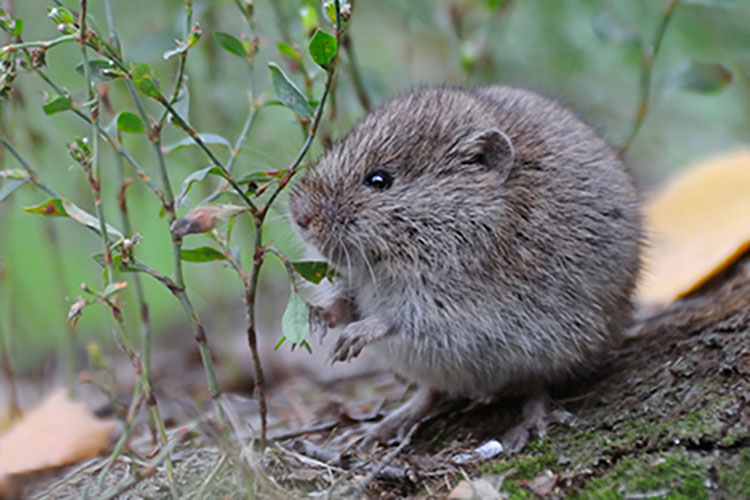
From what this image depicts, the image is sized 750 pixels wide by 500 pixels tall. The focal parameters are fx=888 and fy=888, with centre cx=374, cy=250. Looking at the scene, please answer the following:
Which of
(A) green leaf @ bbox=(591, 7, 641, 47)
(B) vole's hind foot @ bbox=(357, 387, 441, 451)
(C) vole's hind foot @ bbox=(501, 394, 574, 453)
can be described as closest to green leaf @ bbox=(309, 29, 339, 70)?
(C) vole's hind foot @ bbox=(501, 394, 574, 453)

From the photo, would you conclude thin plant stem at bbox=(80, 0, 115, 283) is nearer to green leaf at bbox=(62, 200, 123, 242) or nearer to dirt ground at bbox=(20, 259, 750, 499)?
green leaf at bbox=(62, 200, 123, 242)


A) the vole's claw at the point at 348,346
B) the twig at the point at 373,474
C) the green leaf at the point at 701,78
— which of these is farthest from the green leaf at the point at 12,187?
the green leaf at the point at 701,78

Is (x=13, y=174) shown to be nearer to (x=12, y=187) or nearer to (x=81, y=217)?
(x=12, y=187)

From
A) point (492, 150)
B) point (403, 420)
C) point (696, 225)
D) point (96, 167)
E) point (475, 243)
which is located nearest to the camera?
point (96, 167)

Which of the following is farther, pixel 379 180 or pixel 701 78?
pixel 701 78

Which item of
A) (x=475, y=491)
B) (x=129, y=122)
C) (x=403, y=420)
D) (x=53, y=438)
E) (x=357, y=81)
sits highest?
(x=357, y=81)

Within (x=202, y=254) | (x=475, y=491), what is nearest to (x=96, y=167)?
(x=202, y=254)
